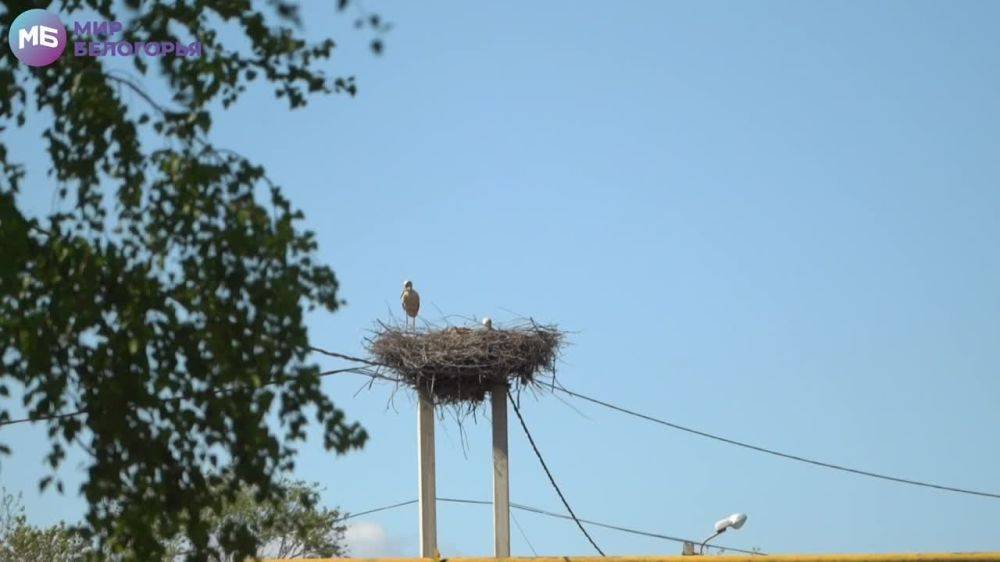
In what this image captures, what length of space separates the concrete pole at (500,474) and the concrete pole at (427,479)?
1.79 ft

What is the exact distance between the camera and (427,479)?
590 inches

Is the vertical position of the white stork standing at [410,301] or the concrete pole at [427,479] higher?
the white stork standing at [410,301]

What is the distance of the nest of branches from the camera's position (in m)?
15.7

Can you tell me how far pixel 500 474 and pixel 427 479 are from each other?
25.8 inches

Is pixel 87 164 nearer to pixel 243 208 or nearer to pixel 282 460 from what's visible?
pixel 243 208

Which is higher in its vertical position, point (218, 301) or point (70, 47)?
point (70, 47)

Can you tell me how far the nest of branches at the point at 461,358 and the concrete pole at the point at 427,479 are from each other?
0.27 metres

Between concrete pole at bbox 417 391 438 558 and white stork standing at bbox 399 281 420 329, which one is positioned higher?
white stork standing at bbox 399 281 420 329

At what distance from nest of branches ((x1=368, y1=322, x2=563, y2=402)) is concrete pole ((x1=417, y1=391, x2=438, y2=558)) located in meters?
0.27

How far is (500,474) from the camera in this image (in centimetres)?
1502

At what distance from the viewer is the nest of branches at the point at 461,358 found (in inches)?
618

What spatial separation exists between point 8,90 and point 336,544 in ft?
83.1

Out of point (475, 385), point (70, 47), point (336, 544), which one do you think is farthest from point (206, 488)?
point (336, 544)

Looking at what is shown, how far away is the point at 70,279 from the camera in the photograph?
22.5 ft
